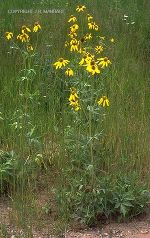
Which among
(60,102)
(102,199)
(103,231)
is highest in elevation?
(60,102)

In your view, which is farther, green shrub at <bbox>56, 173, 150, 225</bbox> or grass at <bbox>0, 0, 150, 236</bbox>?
grass at <bbox>0, 0, 150, 236</bbox>

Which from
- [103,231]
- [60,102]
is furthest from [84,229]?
[60,102]

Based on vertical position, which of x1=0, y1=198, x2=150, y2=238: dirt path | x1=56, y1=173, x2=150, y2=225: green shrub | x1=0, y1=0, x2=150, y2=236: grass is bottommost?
x1=0, y1=198, x2=150, y2=238: dirt path

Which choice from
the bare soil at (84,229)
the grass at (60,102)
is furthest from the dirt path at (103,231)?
the grass at (60,102)

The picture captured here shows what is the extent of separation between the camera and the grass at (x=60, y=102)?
3.49 m

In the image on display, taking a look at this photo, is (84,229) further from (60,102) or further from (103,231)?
(60,102)

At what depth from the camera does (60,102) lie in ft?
14.8

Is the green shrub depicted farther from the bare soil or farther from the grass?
the grass

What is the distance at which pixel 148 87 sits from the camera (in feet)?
14.8

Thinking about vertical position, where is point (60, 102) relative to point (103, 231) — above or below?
above

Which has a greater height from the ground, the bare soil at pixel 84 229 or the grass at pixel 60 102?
the grass at pixel 60 102

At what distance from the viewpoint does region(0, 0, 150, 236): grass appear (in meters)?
3.49

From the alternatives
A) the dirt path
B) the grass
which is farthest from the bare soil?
the grass

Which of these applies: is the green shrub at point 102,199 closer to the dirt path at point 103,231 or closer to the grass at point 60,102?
the dirt path at point 103,231
